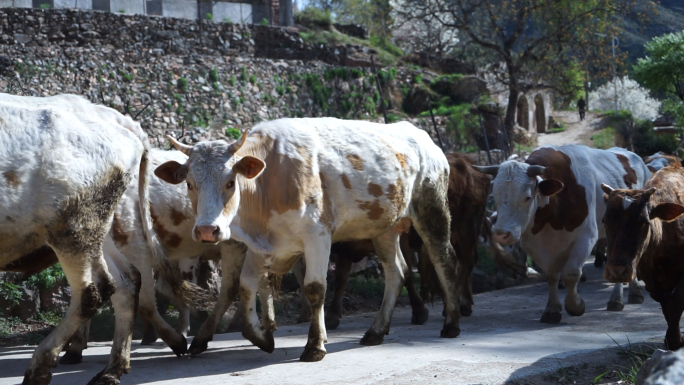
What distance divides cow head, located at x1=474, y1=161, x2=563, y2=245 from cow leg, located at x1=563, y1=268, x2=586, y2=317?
2.40 feet

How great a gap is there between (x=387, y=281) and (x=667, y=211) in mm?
2907

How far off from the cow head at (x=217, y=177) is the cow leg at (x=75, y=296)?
34.7 inches

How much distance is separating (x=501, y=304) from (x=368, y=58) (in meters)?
19.9

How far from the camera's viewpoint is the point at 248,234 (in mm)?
7133

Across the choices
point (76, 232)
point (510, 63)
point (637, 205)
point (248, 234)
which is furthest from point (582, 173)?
point (510, 63)

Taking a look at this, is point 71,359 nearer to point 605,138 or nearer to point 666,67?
point 666,67

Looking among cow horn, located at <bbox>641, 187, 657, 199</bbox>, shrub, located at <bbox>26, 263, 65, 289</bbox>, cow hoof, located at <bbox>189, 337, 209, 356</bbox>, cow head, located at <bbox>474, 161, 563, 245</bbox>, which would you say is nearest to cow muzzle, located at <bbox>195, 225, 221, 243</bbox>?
cow hoof, located at <bbox>189, 337, 209, 356</bbox>

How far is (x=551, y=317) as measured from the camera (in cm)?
906

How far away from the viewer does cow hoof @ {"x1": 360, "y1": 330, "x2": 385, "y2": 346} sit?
25.3 ft

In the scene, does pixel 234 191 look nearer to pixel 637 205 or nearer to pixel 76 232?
pixel 76 232

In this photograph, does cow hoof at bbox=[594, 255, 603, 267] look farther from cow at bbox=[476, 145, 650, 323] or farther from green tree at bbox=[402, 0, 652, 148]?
green tree at bbox=[402, 0, 652, 148]

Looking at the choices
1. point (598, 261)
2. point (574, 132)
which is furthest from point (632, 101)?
point (598, 261)

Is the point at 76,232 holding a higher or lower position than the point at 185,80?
lower

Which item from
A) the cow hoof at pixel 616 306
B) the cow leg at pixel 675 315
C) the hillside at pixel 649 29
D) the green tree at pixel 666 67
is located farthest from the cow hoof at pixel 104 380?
the hillside at pixel 649 29
